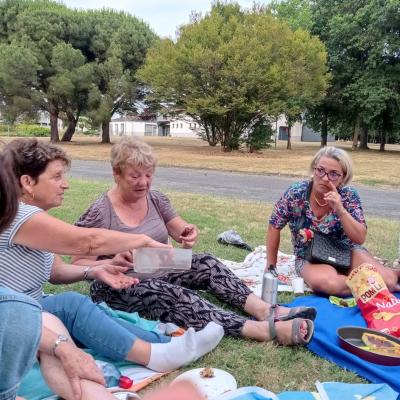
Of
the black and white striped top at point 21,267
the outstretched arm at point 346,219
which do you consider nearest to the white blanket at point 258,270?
the outstretched arm at point 346,219

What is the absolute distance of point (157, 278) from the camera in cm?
326

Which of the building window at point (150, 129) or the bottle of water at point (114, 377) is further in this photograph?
the building window at point (150, 129)

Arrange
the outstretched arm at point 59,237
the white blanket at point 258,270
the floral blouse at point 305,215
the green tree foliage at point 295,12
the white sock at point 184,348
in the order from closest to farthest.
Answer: the outstretched arm at point 59,237 < the white sock at point 184,348 < the floral blouse at point 305,215 < the white blanket at point 258,270 < the green tree foliage at point 295,12

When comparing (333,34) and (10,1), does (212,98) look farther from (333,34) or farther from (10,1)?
(10,1)

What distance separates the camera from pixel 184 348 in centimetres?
272

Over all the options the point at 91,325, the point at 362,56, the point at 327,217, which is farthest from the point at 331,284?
the point at 362,56

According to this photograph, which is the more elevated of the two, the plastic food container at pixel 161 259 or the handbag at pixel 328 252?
the plastic food container at pixel 161 259

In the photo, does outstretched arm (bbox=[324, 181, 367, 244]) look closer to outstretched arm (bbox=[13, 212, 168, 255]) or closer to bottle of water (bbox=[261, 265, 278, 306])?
bottle of water (bbox=[261, 265, 278, 306])

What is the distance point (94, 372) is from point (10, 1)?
114 ft

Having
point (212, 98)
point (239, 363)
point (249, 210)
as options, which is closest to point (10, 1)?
point (212, 98)

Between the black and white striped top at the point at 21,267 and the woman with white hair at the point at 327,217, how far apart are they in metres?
2.25

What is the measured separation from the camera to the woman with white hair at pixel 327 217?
385 cm

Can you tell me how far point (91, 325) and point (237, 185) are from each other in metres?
10.6

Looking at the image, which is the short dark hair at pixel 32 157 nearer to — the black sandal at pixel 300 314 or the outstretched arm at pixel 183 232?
the outstretched arm at pixel 183 232
